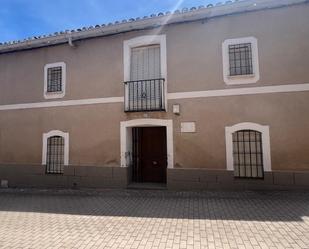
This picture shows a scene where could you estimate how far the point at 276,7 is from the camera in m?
8.38

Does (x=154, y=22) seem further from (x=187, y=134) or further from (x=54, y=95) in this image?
(x=54, y=95)

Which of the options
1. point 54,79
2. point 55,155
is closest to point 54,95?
point 54,79

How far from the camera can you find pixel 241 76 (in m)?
8.52

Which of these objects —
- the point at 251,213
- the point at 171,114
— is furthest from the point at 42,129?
the point at 251,213

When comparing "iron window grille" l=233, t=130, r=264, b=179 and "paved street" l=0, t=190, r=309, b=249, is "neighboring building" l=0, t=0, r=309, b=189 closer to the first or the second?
"iron window grille" l=233, t=130, r=264, b=179

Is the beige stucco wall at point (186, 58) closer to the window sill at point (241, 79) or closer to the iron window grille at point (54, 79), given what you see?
the window sill at point (241, 79)

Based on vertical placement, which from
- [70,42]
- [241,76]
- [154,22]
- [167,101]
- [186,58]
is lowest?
[167,101]

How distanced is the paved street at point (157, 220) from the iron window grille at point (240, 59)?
3.88 meters

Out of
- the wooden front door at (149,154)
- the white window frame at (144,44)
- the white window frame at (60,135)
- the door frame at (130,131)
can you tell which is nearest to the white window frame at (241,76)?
the white window frame at (144,44)

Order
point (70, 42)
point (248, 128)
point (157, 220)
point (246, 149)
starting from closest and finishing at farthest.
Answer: point (157, 220), point (248, 128), point (246, 149), point (70, 42)

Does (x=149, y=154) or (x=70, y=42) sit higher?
(x=70, y=42)

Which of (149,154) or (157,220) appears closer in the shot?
(157,220)

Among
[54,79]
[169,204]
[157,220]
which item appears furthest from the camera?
[54,79]

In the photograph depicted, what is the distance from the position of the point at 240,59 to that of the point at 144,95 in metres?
3.45
